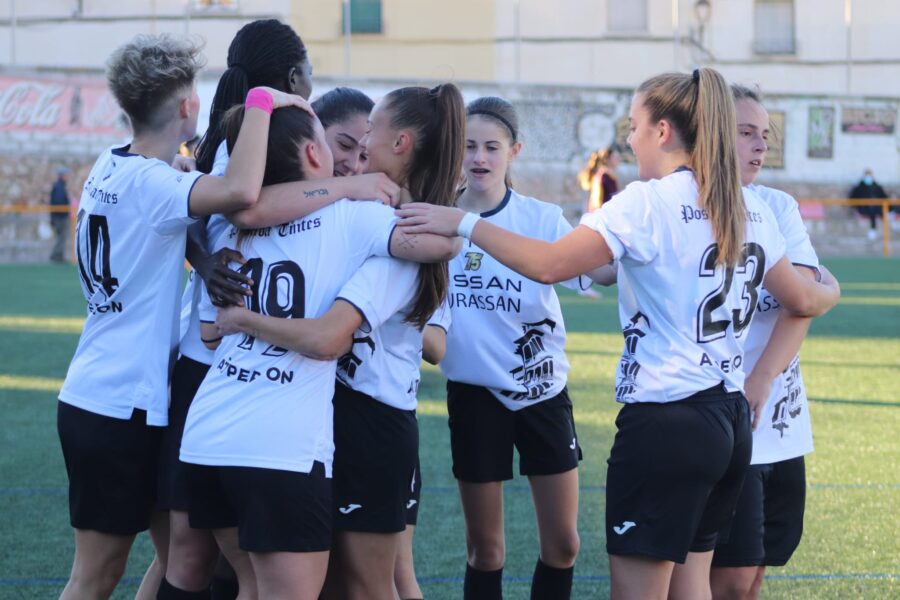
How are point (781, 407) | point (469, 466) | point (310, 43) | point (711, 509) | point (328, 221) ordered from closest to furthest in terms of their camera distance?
1. point (328, 221)
2. point (711, 509)
3. point (781, 407)
4. point (469, 466)
5. point (310, 43)

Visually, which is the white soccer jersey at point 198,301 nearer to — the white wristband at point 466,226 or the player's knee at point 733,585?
the white wristband at point 466,226

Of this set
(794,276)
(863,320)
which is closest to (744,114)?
(794,276)

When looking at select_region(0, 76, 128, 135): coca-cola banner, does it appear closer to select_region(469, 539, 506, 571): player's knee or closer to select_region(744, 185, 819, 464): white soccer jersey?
select_region(469, 539, 506, 571): player's knee

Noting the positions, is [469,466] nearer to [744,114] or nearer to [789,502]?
[789,502]

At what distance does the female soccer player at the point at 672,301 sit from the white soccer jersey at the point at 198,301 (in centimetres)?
62

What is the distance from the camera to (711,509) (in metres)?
3.37

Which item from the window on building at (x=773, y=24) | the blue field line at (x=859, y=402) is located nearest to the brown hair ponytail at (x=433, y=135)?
the blue field line at (x=859, y=402)

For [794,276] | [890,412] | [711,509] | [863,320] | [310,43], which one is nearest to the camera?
[711,509]

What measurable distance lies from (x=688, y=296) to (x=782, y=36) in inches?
1470

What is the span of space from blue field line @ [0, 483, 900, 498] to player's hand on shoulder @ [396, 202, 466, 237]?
11.7 ft

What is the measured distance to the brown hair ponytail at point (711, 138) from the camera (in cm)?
324

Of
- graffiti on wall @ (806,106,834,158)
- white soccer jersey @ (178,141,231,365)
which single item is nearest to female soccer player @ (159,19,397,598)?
white soccer jersey @ (178,141,231,365)

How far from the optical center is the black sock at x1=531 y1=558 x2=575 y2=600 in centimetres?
433

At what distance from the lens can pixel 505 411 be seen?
4418 millimetres
